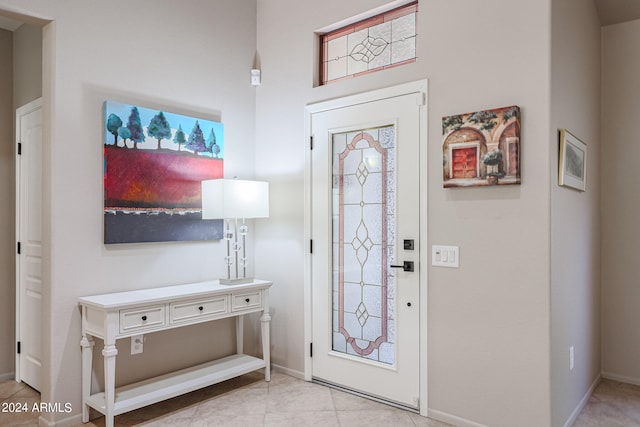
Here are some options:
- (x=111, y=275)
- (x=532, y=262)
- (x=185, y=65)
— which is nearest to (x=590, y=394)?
(x=532, y=262)

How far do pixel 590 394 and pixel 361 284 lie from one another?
1.82 meters

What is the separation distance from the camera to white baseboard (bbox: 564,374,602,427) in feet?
9.02

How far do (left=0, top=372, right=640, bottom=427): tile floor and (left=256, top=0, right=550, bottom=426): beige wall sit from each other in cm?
44

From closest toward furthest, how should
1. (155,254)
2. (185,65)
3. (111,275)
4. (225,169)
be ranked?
(111,275), (155,254), (185,65), (225,169)

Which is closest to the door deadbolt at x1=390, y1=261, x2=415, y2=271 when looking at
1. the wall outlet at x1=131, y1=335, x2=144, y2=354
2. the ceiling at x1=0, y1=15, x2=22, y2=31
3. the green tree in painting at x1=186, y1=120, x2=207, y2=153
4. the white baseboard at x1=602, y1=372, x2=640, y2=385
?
the green tree in painting at x1=186, y1=120, x2=207, y2=153

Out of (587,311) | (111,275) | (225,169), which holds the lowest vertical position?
(587,311)

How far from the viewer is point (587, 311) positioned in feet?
10.6

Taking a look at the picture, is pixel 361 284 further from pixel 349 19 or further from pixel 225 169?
pixel 349 19

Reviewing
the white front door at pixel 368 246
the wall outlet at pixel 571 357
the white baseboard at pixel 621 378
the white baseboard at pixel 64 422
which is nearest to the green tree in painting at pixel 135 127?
the white front door at pixel 368 246

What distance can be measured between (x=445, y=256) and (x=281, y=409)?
A: 57.5 inches

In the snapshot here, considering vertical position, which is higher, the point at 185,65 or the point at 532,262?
the point at 185,65

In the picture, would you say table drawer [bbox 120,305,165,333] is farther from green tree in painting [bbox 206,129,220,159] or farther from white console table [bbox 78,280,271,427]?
green tree in painting [bbox 206,129,220,159]

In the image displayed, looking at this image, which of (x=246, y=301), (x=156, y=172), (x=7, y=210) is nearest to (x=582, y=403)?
(x=246, y=301)

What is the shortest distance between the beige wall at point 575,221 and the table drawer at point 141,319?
7.41ft
